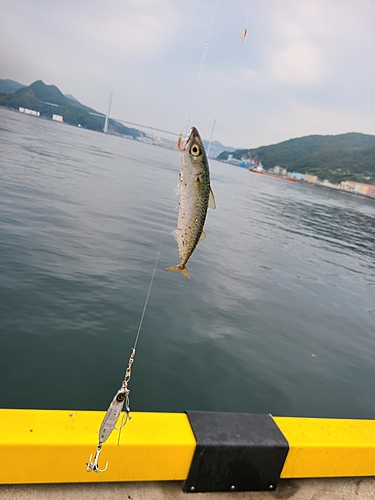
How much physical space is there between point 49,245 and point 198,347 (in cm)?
674

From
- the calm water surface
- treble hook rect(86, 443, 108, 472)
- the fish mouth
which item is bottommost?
the calm water surface

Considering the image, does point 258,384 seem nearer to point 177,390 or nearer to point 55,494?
point 177,390

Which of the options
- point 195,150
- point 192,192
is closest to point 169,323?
point 192,192

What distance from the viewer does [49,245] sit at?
12750mm

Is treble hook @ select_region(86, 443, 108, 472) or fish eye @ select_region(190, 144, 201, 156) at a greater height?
fish eye @ select_region(190, 144, 201, 156)

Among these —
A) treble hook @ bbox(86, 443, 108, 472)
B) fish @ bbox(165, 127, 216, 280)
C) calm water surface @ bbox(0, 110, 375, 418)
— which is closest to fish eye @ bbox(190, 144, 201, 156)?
fish @ bbox(165, 127, 216, 280)

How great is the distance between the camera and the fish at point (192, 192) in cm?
300

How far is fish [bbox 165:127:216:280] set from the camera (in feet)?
9.85

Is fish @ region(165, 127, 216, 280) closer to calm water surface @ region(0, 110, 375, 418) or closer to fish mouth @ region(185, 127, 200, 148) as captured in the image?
fish mouth @ region(185, 127, 200, 148)

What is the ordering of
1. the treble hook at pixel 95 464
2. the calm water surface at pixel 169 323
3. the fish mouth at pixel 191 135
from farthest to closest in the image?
the calm water surface at pixel 169 323
the treble hook at pixel 95 464
the fish mouth at pixel 191 135

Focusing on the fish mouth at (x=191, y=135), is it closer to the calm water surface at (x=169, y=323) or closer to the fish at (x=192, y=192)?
the fish at (x=192, y=192)

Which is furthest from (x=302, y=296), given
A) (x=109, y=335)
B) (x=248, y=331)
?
(x=109, y=335)

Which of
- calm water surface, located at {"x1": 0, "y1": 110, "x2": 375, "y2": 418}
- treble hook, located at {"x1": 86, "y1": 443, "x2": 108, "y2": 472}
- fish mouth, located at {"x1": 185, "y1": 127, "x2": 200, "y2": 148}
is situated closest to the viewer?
fish mouth, located at {"x1": 185, "y1": 127, "x2": 200, "y2": 148}

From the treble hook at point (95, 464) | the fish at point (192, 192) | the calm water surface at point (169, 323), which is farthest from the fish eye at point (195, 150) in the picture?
the calm water surface at point (169, 323)
